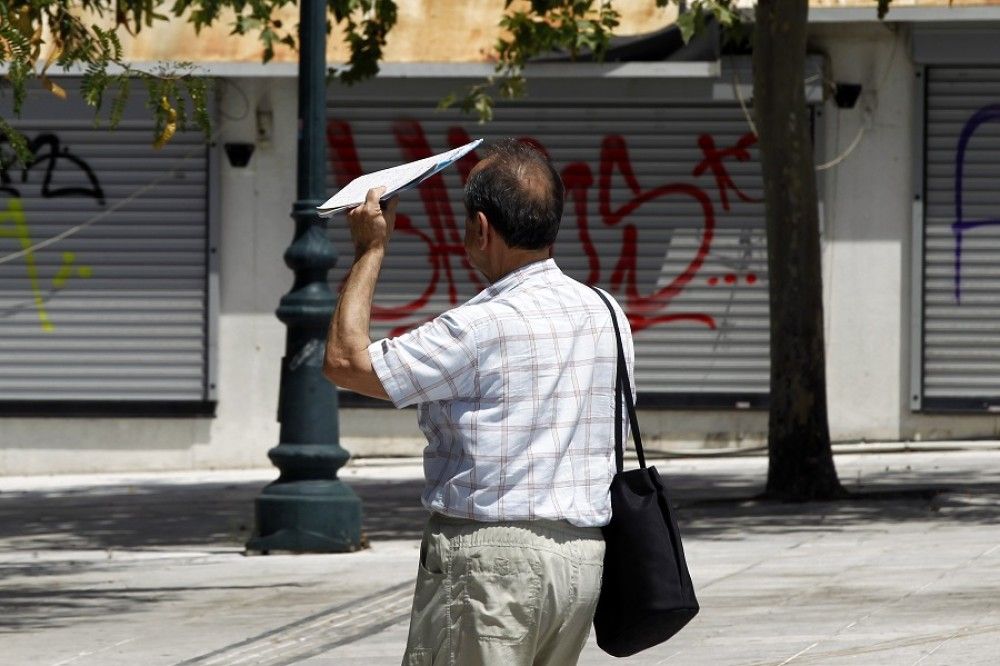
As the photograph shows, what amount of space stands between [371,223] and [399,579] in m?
6.16

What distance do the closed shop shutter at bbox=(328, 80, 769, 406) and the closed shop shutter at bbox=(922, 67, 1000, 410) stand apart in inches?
60.8

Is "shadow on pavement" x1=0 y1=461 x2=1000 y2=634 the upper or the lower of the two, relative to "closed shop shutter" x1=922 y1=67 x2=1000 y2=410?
lower

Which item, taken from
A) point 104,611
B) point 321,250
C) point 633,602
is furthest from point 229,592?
point 633,602

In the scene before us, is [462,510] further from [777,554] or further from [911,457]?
[911,457]

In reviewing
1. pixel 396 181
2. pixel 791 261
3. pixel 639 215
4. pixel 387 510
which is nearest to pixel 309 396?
pixel 387 510

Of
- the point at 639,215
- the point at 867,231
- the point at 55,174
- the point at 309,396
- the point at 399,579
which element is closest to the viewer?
the point at 399,579

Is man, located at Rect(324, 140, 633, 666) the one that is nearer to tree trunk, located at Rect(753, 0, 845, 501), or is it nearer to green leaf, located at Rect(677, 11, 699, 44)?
green leaf, located at Rect(677, 11, 699, 44)

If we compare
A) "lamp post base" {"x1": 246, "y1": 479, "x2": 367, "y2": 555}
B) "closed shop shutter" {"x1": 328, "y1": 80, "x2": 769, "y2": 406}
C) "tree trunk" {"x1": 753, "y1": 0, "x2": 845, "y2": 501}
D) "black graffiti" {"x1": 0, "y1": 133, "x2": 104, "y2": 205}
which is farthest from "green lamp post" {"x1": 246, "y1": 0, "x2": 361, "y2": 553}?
"black graffiti" {"x1": 0, "y1": 133, "x2": 104, "y2": 205}

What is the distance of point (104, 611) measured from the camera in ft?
29.9

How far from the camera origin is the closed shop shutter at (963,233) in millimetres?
17297

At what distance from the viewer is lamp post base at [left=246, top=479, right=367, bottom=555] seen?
36.3 ft

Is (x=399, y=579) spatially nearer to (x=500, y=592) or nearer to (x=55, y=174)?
(x=500, y=592)

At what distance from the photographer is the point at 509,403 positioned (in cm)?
386

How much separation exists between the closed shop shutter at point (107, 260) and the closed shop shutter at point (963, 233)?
21.7 feet
